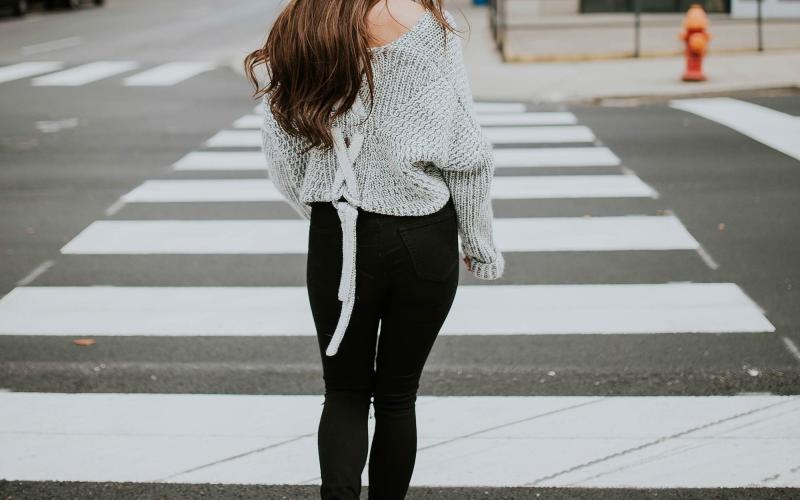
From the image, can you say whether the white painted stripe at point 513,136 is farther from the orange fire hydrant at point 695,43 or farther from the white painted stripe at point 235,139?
the orange fire hydrant at point 695,43

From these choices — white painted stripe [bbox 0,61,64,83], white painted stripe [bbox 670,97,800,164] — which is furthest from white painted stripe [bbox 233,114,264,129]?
white painted stripe [bbox 0,61,64,83]

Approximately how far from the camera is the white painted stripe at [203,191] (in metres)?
8.20

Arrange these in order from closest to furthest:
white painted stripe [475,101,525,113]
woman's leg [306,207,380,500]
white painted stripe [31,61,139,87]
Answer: woman's leg [306,207,380,500], white painted stripe [475,101,525,113], white painted stripe [31,61,139,87]

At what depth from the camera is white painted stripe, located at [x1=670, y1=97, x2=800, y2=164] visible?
995 cm

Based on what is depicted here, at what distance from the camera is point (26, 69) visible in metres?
16.8

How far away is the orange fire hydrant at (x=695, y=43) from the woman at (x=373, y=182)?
11956 millimetres

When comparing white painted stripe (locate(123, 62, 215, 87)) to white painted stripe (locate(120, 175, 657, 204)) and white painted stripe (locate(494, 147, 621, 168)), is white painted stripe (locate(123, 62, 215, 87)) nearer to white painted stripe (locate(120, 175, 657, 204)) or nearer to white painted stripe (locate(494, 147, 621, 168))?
white painted stripe (locate(120, 175, 657, 204))

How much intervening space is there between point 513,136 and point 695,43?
4399mm

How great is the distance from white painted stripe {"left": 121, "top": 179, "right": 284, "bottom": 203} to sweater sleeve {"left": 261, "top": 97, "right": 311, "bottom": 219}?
5.53 metres

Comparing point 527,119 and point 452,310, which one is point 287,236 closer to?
point 452,310

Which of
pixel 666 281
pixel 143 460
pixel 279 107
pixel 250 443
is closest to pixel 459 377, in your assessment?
pixel 250 443

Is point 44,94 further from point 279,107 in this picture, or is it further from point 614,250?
point 279,107

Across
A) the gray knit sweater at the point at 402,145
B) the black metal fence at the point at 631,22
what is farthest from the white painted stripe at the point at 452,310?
the black metal fence at the point at 631,22

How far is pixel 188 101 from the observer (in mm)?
13461
